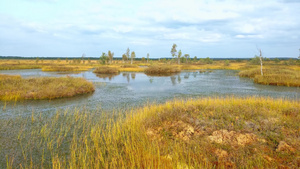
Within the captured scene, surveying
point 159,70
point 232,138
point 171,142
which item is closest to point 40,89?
point 171,142

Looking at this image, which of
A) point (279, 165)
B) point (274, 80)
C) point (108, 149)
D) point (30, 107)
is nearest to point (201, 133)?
point (279, 165)

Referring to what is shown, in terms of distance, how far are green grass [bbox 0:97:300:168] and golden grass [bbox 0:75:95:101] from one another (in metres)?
7.85

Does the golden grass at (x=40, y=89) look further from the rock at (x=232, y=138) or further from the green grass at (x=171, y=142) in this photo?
the rock at (x=232, y=138)

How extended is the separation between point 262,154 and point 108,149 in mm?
6087

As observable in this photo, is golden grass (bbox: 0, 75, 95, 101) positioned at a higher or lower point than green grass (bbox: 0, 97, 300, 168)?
higher

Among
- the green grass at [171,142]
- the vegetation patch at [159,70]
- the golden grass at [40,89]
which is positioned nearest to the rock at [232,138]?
the green grass at [171,142]

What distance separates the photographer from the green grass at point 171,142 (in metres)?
6.48

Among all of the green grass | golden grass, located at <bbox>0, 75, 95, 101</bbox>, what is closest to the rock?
the green grass

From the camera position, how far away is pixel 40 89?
20.2 m

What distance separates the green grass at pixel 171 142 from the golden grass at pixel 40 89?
7851 mm

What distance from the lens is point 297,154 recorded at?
625 cm

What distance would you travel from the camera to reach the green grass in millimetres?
6480

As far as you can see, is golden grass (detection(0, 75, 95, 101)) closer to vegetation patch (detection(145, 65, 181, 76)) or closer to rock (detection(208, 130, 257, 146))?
A: rock (detection(208, 130, 257, 146))

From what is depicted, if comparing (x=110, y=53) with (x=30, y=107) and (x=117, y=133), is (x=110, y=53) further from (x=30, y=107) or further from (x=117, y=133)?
(x=117, y=133)
